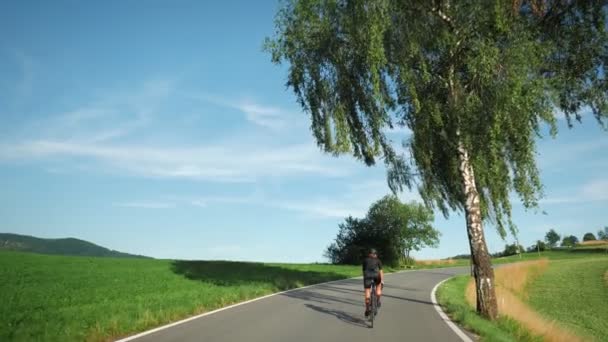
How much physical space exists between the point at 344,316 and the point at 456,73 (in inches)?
284

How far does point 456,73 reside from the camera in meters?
13.4

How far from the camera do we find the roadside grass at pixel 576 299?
17547 millimetres

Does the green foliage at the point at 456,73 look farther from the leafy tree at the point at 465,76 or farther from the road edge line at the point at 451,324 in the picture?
the road edge line at the point at 451,324

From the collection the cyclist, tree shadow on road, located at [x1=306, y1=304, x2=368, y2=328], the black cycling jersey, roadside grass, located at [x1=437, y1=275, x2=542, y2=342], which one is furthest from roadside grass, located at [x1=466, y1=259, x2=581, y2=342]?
tree shadow on road, located at [x1=306, y1=304, x2=368, y2=328]

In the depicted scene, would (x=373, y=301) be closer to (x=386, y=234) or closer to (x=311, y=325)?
(x=311, y=325)

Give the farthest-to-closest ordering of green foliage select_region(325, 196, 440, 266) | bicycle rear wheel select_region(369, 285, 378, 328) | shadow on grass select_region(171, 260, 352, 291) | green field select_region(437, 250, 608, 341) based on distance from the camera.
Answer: green foliage select_region(325, 196, 440, 266) < shadow on grass select_region(171, 260, 352, 291) < green field select_region(437, 250, 608, 341) < bicycle rear wheel select_region(369, 285, 378, 328)

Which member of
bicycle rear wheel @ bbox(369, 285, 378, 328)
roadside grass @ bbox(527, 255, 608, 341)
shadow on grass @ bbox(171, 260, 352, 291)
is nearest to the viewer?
bicycle rear wheel @ bbox(369, 285, 378, 328)

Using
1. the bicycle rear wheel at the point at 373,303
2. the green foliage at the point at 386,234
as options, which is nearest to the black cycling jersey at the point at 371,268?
the bicycle rear wheel at the point at 373,303

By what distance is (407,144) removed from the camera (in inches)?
694

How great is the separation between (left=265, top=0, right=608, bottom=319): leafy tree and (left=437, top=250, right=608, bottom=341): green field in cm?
174

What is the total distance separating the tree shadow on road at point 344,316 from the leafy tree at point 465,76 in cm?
366

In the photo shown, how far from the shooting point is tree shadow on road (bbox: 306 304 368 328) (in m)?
11.3

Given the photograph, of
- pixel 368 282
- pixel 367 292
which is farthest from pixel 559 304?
pixel 367 292

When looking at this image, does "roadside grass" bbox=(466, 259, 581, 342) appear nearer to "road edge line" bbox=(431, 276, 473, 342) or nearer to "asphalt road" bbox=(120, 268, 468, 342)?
"road edge line" bbox=(431, 276, 473, 342)
